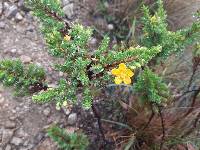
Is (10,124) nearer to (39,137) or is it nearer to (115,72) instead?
(39,137)

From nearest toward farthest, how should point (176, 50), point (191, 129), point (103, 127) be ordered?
point (176, 50) < point (191, 129) < point (103, 127)

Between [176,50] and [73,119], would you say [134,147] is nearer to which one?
[73,119]

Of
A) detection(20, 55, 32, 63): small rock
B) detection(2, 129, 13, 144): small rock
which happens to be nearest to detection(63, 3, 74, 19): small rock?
detection(20, 55, 32, 63): small rock

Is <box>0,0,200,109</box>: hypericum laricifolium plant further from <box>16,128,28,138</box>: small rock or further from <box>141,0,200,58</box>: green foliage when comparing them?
<box>16,128,28,138</box>: small rock

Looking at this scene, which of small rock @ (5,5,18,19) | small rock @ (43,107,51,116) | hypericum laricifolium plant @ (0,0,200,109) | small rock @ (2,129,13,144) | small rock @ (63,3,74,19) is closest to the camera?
hypericum laricifolium plant @ (0,0,200,109)

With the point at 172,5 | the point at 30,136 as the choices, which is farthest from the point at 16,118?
the point at 172,5

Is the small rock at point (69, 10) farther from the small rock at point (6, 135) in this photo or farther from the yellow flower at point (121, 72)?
the yellow flower at point (121, 72)

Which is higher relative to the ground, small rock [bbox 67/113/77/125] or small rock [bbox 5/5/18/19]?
small rock [bbox 5/5/18/19]
